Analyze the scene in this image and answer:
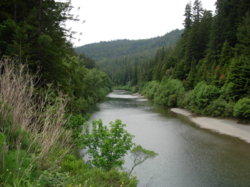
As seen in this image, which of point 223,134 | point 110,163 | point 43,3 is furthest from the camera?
point 223,134

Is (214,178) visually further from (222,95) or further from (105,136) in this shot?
(222,95)

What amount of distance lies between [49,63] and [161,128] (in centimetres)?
2152

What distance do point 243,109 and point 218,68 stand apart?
48.6 ft

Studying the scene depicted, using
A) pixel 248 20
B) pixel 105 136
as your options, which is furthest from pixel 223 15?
pixel 105 136

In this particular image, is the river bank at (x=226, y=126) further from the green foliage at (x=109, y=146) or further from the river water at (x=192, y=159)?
the green foliage at (x=109, y=146)

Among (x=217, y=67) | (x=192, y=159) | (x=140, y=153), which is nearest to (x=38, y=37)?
(x=140, y=153)

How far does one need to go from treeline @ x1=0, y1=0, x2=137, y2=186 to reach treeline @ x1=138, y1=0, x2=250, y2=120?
88.6 ft

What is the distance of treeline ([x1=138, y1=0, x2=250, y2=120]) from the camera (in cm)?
3406

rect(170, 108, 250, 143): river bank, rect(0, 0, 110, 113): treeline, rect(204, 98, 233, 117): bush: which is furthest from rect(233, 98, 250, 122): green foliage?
rect(0, 0, 110, 113): treeline

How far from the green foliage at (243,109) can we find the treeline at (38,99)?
82.6 feet

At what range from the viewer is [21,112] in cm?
518

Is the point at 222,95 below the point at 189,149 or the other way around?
the other way around

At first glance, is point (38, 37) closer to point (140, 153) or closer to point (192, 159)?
point (140, 153)

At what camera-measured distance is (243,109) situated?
3014cm
